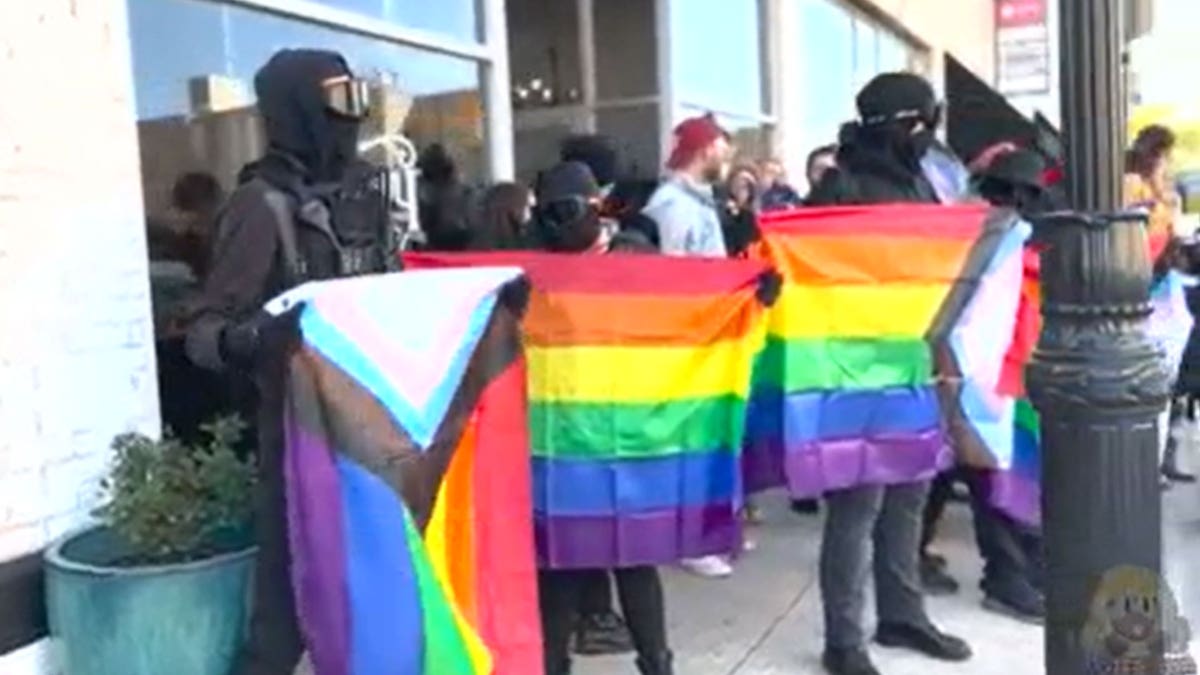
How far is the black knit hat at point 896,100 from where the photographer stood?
176 inches

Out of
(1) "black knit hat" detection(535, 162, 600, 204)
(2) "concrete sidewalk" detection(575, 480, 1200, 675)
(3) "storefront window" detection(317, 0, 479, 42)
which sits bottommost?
(2) "concrete sidewalk" detection(575, 480, 1200, 675)

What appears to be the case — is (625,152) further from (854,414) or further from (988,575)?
(854,414)

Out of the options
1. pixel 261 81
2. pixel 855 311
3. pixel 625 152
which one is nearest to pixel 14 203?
pixel 261 81

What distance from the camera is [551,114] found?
10781mm

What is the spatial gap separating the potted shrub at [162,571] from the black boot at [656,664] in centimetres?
123

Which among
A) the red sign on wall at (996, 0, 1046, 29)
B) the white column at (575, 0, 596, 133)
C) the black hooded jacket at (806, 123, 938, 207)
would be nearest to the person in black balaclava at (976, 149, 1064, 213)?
the black hooded jacket at (806, 123, 938, 207)

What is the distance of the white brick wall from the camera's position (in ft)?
11.8

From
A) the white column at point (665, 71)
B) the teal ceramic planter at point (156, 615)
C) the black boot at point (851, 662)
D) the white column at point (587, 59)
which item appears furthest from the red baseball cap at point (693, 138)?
the white column at point (587, 59)

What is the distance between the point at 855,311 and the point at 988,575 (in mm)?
1651

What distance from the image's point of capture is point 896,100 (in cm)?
448

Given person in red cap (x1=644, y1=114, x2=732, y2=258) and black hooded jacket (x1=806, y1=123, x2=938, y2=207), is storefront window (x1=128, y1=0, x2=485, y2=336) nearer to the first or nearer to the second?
person in red cap (x1=644, y1=114, x2=732, y2=258)

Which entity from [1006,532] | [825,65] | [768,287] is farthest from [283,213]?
[825,65]

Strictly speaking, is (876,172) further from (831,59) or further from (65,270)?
(831,59)

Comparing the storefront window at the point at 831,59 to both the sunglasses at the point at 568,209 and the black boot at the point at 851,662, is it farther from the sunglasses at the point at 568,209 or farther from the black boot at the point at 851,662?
the sunglasses at the point at 568,209
